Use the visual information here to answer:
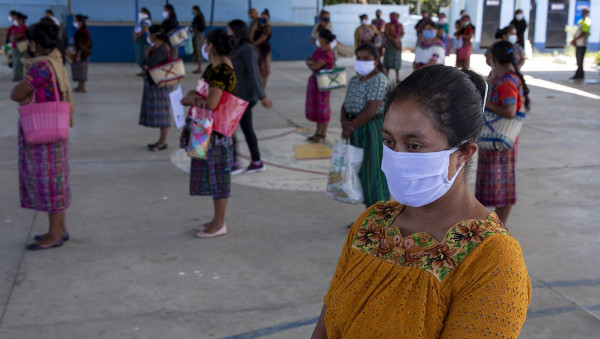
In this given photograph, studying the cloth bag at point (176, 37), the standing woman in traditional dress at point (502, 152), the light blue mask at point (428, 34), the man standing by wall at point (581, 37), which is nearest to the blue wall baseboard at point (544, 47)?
the man standing by wall at point (581, 37)

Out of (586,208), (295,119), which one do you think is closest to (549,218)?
(586,208)

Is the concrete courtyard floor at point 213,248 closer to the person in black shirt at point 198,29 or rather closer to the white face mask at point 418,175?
the white face mask at point 418,175

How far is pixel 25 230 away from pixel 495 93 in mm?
3671

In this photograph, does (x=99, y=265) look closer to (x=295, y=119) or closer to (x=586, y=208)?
(x=586, y=208)

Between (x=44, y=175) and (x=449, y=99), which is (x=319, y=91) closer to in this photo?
(x=44, y=175)

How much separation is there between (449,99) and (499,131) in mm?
3036

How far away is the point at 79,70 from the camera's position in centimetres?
1238

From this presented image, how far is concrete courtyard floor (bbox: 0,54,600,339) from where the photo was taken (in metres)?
3.60

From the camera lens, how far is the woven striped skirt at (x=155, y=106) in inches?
298

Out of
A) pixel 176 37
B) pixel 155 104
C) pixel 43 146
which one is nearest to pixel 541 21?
pixel 176 37

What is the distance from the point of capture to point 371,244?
5.39 ft

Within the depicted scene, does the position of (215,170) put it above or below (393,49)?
below

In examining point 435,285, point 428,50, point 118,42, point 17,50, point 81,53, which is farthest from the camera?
point 118,42

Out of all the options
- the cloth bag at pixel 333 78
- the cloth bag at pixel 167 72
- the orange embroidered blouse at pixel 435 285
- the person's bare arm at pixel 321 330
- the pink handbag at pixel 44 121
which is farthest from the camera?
the cloth bag at pixel 333 78
